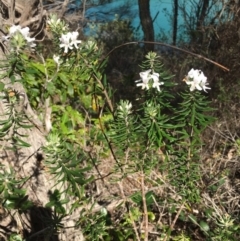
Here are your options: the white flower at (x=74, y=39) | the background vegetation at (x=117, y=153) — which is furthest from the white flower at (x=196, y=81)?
the white flower at (x=74, y=39)

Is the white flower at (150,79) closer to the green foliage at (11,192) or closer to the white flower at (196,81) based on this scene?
the white flower at (196,81)

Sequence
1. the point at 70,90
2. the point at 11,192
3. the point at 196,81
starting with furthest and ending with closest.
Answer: the point at 70,90
the point at 11,192
the point at 196,81

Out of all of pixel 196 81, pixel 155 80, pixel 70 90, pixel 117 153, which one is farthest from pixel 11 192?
pixel 70 90

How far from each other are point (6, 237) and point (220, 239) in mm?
1062

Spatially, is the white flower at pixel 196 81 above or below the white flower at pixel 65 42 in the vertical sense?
below

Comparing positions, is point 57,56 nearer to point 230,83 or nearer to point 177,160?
point 177,160

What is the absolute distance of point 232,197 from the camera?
125 inches

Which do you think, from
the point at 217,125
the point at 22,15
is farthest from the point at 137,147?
the point at 22,15

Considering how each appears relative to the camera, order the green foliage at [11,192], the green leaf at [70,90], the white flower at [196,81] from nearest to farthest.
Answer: the white flower at [196,81] < the green foliage at [11,192] < the green leaf at [70,90]

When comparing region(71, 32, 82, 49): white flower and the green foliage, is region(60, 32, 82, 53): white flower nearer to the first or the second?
region(71, 32, 82, 49): white flower

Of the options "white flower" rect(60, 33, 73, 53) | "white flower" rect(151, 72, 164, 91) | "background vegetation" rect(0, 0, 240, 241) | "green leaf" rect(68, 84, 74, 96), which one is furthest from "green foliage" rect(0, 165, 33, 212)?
"green leaf" rect(68, 84, 74, 96)

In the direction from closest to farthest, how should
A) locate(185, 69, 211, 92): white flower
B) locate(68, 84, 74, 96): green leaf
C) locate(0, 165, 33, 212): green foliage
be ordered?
→ locate(185, 69, 211, 92): white flower → locate(0, 165, 33, 212): green foliage → locate(68, 84, 74, 96): green leaf

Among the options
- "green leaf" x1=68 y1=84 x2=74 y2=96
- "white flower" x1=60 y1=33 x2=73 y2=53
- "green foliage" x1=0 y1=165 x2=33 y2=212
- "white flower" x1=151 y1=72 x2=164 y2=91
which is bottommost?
"green foliage" x1=0 y1=165 x2=33 y2=212

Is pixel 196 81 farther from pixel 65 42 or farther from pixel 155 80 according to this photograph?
pixel 65 42
